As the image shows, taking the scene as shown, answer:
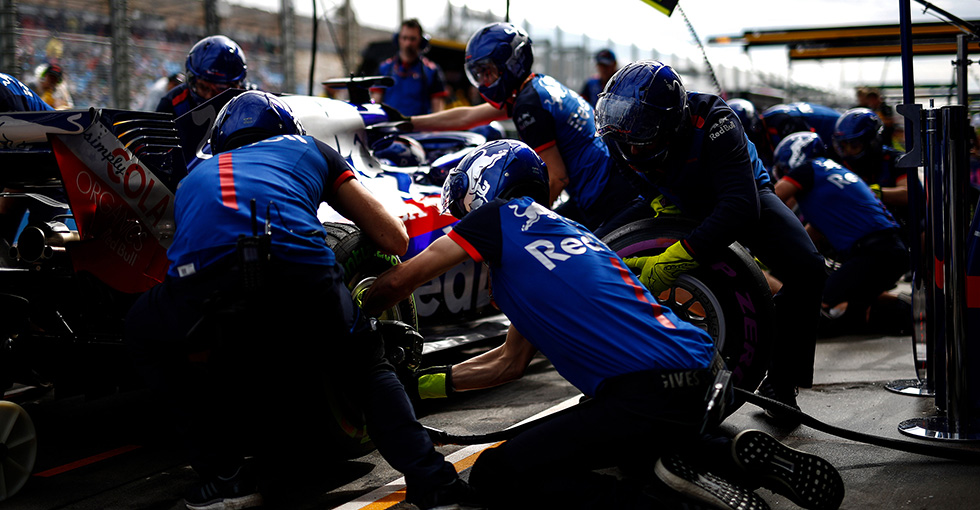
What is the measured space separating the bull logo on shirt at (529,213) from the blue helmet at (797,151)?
479 cm

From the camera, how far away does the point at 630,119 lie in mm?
4355

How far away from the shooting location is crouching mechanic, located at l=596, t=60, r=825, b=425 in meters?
4.35

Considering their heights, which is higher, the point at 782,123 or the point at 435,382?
the point at 782,123

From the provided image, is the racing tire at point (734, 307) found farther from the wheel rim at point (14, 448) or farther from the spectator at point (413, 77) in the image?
the spectator at point (413, 77)

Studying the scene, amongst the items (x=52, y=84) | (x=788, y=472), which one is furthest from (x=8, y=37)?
(x=788, y=472)

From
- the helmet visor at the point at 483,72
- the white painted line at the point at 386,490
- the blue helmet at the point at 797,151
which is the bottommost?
the white painted line at the point at 386,490

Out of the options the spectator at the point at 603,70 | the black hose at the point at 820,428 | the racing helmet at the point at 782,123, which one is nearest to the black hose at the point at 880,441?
the black hose at the point at 820,428

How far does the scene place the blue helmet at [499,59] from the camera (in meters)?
5.79

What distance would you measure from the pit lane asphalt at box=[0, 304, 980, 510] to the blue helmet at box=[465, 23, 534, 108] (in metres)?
1.76

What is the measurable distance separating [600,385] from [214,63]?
4.08 meters

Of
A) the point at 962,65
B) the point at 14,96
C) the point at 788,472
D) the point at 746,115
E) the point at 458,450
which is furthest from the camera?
the point at 746,115

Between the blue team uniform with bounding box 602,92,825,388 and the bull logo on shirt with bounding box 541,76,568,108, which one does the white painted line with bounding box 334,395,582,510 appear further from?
the bull logo on shirt with bounding box 541,76,568,108

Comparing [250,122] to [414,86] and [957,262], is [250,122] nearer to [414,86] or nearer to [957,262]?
[957,262]

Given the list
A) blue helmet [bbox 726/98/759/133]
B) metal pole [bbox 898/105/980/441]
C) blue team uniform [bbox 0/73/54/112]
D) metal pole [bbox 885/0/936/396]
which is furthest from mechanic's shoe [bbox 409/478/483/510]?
blue helmet [bbox 726/98/759/133]
